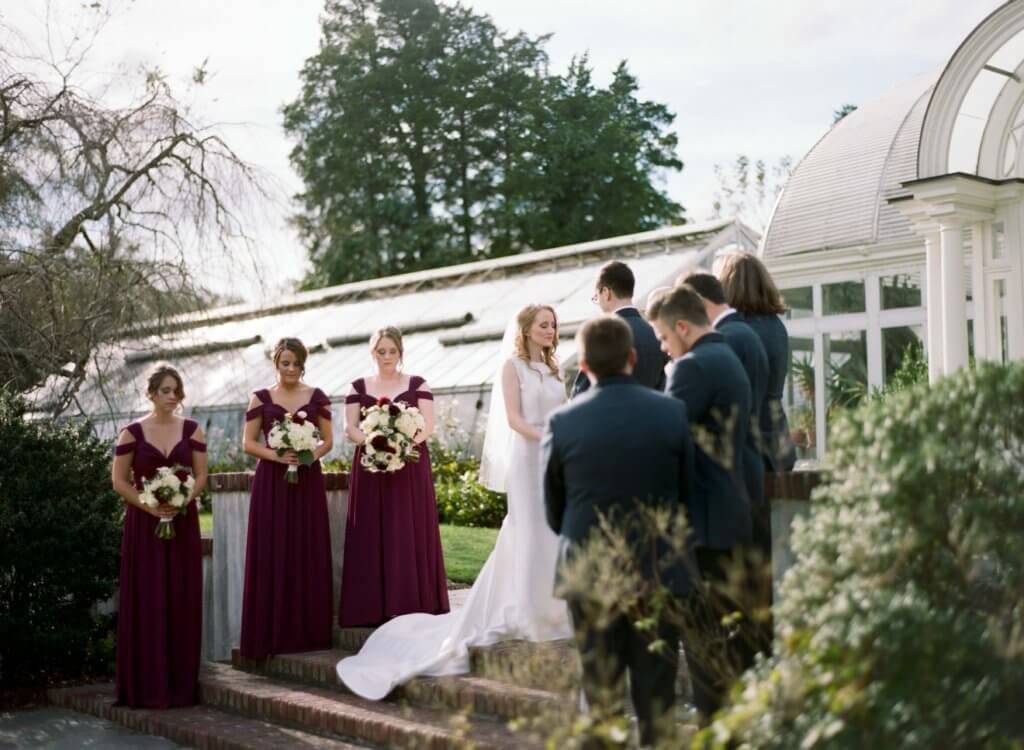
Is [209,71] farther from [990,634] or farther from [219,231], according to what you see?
[990,634]

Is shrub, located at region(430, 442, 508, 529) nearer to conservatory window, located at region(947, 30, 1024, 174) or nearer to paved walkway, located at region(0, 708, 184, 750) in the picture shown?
conservatory window, located at region(947, 30, 1024, 174)

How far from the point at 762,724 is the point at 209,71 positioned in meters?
11.6

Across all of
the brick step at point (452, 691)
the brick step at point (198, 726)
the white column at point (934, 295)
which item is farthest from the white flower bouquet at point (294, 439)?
the white column at point (934, 295)

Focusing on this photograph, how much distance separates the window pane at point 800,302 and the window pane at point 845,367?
0.61 metres

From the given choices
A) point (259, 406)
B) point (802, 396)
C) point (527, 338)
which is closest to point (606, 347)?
point (527, 338)

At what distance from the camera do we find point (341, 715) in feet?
22.0

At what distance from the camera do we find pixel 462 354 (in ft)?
71.1

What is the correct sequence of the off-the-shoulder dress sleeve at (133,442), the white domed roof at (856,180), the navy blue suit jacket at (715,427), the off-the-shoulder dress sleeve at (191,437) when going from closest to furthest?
the navy blue suit jacket at (715,427) → the off-the-shoulder dress sleeve at (133,442) → the off-the-shoulder dress sleeve at (191,437) → the white domed roof at (856,180)

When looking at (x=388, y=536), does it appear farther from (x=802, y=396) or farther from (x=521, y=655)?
(x=802, y=396)

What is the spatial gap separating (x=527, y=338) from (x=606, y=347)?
257 cm

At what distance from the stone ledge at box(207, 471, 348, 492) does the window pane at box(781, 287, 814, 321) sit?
11112mm

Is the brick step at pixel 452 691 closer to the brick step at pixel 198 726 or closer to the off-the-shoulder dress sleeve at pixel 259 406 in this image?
the brick step at pixel 198 726

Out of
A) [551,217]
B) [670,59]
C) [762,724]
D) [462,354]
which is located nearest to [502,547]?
[762,724]

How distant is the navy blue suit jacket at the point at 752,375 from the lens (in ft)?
16.5
